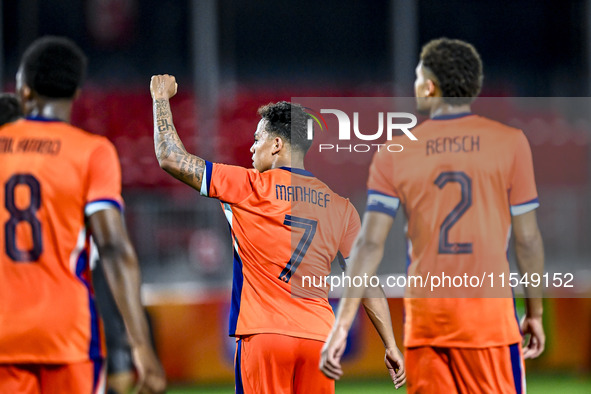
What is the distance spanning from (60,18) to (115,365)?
908 inches

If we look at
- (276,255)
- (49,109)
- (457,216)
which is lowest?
(276,255)

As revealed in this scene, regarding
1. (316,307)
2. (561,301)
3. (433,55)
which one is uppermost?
(433,55)

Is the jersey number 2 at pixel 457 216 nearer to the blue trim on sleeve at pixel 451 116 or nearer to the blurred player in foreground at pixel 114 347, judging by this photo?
the blue trim on sleeve at pixel 451 116

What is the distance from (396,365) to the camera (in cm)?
493

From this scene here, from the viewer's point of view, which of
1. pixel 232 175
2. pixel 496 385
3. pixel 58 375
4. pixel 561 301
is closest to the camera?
pixel 58 375

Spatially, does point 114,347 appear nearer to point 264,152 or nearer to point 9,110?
point 264,152

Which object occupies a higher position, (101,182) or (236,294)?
(101,182)

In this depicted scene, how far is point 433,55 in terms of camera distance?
14.3 feet

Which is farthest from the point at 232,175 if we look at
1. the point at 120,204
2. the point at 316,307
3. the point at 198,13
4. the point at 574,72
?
the point at 574,72

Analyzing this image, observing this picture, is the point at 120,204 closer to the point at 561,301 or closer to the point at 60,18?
the point at 561,301

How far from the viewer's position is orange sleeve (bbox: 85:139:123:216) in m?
3.82

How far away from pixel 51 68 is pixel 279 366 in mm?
2052

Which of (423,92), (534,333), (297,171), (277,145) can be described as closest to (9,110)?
(277,145)

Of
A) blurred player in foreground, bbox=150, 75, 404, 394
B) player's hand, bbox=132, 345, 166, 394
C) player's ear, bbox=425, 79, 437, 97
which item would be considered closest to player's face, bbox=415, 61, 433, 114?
player's ear, bbox=425, 79, 437, 97
